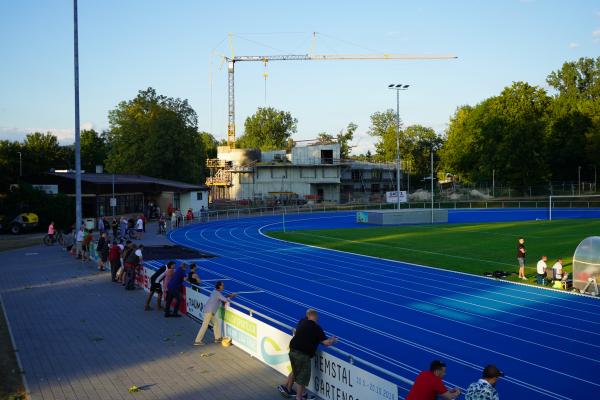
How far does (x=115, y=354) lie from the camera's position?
43.1 ft

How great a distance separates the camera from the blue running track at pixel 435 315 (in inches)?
501

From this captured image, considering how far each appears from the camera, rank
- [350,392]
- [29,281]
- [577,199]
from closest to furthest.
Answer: [350,392] < [29,281] < [577,199]

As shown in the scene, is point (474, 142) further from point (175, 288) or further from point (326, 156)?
point (175, 288)

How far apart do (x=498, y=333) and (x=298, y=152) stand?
248ft

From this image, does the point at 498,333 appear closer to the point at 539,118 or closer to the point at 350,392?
the point at 350,392

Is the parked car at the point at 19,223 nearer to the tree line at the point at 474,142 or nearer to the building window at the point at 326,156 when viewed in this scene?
the tree line at the point at 474,142

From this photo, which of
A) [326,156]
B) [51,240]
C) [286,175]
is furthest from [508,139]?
[51,240]

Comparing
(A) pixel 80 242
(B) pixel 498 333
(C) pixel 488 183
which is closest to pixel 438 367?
(B) pixel 498 333

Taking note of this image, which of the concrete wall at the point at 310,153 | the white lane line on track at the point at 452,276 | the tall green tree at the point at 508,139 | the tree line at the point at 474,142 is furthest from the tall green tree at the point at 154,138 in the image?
the white lane line on track at the point at 452,276

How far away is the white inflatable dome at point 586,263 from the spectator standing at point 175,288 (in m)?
13.8

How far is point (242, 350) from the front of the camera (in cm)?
1340

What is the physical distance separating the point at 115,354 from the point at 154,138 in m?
61.5

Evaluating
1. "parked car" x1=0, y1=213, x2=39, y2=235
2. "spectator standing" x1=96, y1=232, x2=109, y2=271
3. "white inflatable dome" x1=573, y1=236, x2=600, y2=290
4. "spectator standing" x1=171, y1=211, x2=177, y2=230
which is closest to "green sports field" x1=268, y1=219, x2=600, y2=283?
"white inflatable dome" x1=573, y1=236, x2=600, y2=290

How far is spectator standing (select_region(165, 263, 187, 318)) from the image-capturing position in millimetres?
16562
